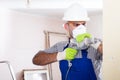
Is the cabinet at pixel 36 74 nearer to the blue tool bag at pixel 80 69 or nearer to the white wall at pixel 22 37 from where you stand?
the white wall at pixel 22 37

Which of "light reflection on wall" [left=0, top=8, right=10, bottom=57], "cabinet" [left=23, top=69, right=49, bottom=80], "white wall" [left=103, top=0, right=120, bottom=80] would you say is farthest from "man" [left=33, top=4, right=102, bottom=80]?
"cabinet" [left=23, top=69, right=49, bottom=80]

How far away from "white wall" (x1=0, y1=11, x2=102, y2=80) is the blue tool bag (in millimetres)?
2586

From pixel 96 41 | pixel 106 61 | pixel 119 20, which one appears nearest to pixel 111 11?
pixel 119 20

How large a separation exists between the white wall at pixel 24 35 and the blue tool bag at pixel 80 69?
2586 millimetres

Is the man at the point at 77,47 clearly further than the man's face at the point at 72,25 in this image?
No

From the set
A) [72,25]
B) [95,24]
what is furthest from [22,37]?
[72,25]

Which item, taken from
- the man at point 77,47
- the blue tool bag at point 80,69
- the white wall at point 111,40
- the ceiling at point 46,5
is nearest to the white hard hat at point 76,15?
the man at point 77,47

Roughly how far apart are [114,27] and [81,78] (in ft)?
2.13

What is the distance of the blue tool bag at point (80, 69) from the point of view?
4.01ft

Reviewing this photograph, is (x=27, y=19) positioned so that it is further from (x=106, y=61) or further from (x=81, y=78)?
(x=106, y=61)

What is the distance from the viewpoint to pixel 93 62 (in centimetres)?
121

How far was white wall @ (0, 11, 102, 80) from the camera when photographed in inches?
150

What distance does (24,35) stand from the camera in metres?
4.05

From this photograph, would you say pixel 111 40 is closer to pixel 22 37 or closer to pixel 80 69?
pixel 80 69
